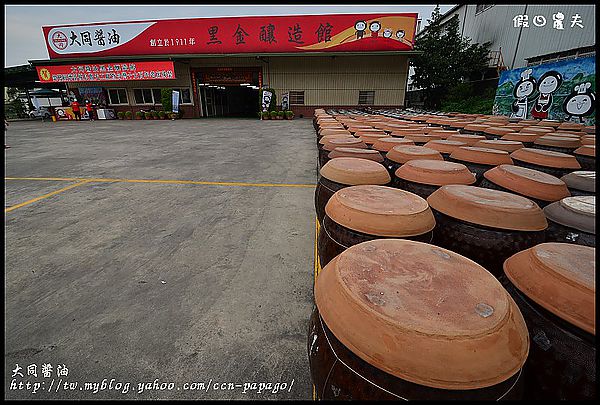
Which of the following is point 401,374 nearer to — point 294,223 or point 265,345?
point 265,345

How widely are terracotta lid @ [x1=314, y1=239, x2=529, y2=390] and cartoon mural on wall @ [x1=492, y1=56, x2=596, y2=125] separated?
13624 millimetres

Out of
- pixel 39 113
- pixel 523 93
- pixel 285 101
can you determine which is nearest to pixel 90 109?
pixel 39 113

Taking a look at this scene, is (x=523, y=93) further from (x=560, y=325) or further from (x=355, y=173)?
(x=560, y=325)

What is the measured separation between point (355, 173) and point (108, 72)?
2366 centimetres

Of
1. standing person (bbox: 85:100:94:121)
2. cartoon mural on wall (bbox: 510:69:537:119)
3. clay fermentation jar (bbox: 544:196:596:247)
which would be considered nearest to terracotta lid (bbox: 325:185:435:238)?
clay fermentation jar (bbox: 544:196:596:247)

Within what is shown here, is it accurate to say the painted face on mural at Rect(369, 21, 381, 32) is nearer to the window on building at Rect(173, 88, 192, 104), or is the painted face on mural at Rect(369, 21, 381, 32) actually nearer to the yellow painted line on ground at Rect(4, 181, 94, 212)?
the window on building at Rect(173, 88, 192, 104)

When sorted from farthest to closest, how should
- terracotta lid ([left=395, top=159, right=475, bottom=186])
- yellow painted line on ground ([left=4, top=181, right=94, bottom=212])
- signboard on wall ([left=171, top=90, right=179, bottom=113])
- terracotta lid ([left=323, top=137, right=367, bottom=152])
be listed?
signboard on wall ([left=171, top=90, right=179, bottom=113])
yellow painted line on ground ([left=4, top=181, right=94, bottom=212])
terracotta lid ([left=323, top=137, right=367, bottom=152])
terracotta lid ([left=395, top=159, right=475, bottom=186])

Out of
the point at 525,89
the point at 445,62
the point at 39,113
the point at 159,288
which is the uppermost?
the point at 445,62

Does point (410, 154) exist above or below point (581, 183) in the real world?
above

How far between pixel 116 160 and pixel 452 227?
827 centimetres

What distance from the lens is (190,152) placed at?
8.30m

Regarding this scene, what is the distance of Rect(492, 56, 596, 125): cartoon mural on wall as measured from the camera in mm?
9977

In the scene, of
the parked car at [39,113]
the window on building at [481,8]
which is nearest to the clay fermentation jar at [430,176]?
the window on building at [481,8]

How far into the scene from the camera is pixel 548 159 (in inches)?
112
